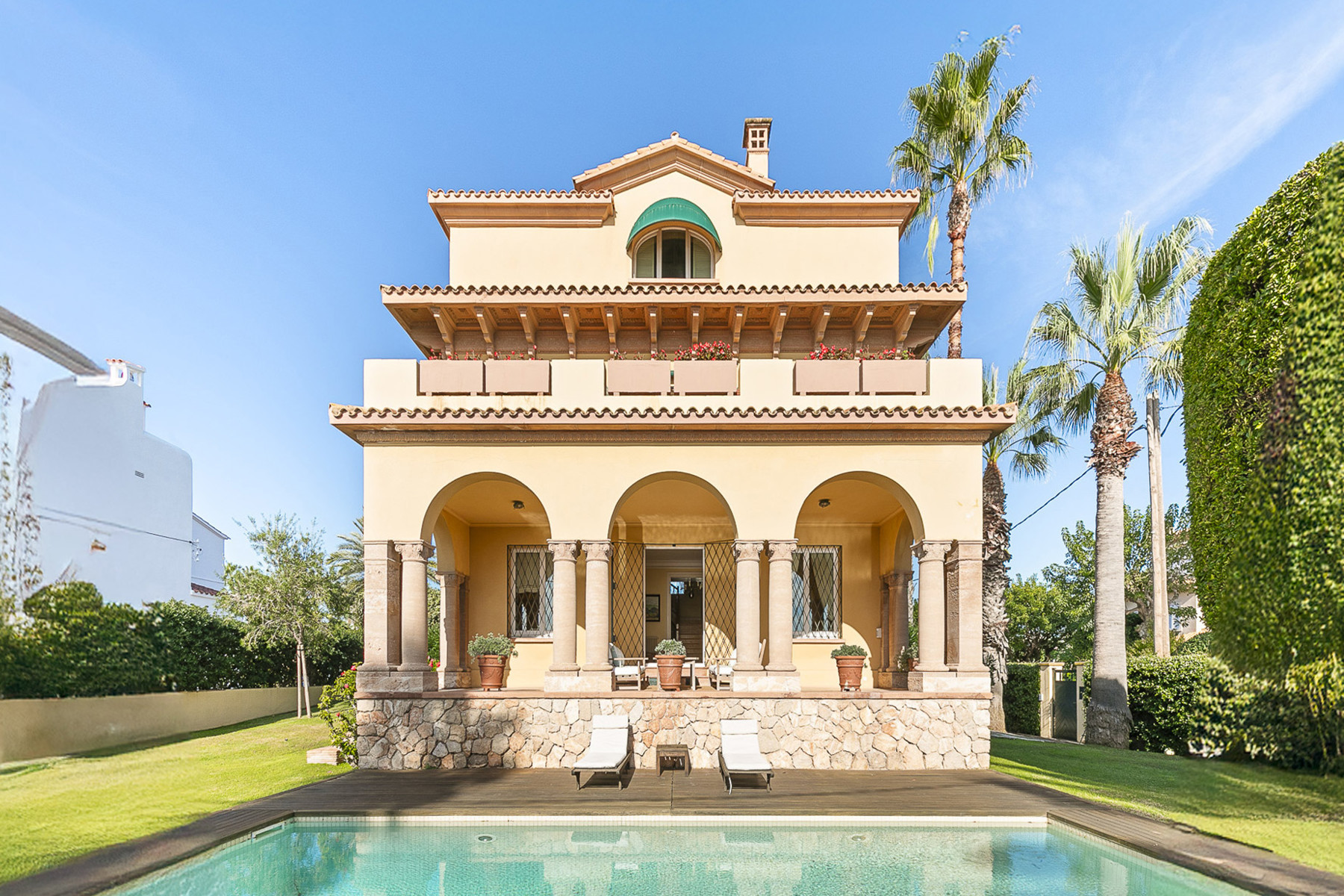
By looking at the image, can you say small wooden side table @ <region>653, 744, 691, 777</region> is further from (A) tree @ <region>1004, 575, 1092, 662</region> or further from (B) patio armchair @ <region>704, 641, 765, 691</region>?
(A) tree @ <region>1004, 575, 1092, 662</region>

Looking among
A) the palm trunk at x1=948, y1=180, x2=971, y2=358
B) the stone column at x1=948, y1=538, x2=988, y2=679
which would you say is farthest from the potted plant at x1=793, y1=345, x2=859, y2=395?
the palm trunk at x1=948, y1=180, x2=971, y2=358

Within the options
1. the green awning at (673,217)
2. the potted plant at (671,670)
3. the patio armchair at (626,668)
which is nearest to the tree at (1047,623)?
the patio armchair at (626,668)

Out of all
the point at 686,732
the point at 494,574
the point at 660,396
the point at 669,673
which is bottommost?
the point at 686,732

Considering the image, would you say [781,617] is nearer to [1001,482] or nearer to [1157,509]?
[1001,482]

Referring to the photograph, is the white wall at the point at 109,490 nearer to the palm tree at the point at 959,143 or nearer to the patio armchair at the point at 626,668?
the patio armchair at the point at 626,668

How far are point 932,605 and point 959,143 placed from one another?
1377 cm

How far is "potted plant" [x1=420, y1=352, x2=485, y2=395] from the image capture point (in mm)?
15672

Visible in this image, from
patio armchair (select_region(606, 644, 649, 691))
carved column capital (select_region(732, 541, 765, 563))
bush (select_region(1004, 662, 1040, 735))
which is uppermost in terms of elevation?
carved column capital (select_region(732, 541, 765, 563))

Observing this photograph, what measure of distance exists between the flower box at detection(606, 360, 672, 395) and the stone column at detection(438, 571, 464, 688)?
570 centimetres

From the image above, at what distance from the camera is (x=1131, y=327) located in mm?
20250

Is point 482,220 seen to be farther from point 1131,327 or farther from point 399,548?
point 1131,327

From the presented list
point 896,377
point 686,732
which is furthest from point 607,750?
point 896,377

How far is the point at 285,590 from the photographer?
82.0ft

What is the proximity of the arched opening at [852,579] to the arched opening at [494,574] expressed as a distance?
583cm
